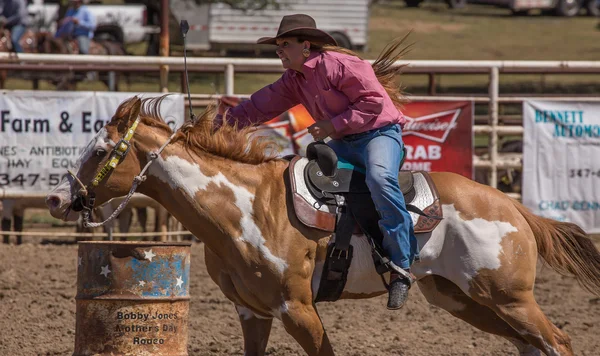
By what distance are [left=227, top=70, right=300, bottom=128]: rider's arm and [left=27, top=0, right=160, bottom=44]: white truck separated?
1694 centimetres

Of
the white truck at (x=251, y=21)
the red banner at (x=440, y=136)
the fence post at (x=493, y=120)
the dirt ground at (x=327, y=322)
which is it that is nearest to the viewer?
the dirt ground at (x=327, y=322)

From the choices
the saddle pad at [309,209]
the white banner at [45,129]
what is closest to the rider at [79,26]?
the white banner at [45,129]

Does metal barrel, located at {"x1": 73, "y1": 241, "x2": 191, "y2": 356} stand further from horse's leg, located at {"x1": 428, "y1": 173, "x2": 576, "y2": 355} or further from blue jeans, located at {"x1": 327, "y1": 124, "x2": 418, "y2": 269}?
horse's leg, located at {"x1": 428, "y1": 173, "x2": 576, "y2": 355}

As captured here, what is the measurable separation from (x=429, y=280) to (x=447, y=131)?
442 cm

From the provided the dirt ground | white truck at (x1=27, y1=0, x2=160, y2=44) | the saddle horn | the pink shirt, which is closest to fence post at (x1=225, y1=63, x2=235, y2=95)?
the dirt ground

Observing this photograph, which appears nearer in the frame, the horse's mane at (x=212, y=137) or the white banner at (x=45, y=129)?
the horse's mane at (x=212, y=137)

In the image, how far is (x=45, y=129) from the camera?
8.56 meters

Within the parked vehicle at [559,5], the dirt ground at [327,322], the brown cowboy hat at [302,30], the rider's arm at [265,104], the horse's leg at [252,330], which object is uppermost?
the parked vehicle at [559,5]

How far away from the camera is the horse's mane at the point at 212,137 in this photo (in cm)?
433

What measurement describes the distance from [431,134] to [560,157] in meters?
1.35

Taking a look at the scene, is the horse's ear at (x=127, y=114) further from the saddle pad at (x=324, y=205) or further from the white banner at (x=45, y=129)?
the white banner at (x=45, y=129)

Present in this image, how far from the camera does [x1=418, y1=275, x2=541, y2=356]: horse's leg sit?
4.69 m

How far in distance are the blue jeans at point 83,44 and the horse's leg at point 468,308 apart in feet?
40.0

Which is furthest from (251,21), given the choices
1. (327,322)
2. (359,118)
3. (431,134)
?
(359,118)
